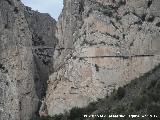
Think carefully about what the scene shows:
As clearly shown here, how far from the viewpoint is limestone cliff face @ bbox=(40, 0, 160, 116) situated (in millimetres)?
56125

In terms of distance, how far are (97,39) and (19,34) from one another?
8966 mm

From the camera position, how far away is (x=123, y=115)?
48.2m

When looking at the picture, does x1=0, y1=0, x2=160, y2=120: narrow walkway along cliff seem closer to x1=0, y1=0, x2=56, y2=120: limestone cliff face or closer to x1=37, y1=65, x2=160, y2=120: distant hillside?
x1=0, y1=0, x2=56, y2=120: limestone cliff face

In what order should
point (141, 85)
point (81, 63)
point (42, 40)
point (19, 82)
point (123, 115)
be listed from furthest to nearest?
point (42, 40)
point (19, 82)
point (81, 63)
point (141, 85)
point (123, 115)

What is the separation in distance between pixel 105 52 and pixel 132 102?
25.1 ft

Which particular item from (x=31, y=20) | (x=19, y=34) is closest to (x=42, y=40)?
(x=31, y=20)

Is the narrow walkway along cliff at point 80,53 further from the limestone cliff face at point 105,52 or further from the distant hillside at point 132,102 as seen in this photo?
the distant hillside at point 132,102

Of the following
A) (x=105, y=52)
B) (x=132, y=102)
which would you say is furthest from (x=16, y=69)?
(x=132, y=102)

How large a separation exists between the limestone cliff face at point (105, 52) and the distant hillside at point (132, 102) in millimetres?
1056

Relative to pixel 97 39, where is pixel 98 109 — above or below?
below

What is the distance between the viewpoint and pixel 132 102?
50281 millimetres

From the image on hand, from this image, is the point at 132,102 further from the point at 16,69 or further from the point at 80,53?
the point at 16,69

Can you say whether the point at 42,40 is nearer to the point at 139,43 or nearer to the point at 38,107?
the point at 38,107

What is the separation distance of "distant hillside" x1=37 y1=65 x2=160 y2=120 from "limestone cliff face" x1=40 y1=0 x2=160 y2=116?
3.47 feet
